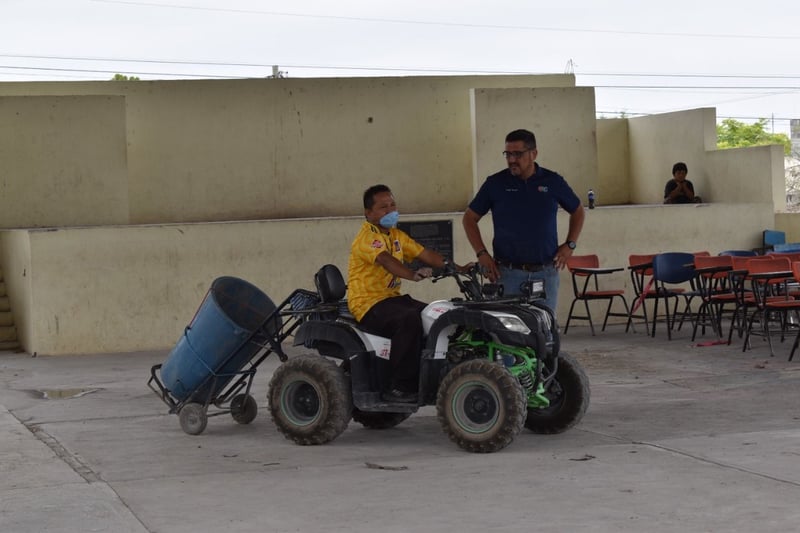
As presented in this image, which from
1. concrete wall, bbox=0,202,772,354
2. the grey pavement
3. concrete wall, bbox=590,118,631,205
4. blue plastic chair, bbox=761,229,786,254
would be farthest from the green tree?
the grey pavement

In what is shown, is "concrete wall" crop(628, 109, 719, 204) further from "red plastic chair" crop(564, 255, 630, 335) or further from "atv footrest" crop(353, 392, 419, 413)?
"atv footrest" crop(353, 392, 419, 413)

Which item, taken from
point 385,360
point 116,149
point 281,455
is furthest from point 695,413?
point 116,149

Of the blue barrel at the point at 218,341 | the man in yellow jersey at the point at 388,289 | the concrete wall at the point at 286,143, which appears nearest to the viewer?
the man in yellow jersey at the point at 388,289

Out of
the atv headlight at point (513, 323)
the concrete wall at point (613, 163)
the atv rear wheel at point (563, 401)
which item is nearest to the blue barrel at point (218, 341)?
the atv headlight at point (513, 323)

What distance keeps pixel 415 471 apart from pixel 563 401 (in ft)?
5.18

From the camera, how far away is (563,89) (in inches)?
755

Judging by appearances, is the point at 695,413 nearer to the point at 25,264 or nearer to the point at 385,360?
the point at 385,360

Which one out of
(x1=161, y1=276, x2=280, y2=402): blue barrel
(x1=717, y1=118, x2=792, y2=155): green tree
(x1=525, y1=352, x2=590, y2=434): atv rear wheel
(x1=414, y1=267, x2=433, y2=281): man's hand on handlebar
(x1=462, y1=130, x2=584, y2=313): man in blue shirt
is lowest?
(x1=525, y1=352, x2=590, y2=434): atv rear wheel

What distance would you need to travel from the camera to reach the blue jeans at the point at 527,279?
926 centimetres

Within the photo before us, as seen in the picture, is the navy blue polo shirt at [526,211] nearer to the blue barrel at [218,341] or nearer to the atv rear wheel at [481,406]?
the atv rear wheel at [481,406]

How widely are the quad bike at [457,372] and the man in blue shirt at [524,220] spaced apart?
58 cm

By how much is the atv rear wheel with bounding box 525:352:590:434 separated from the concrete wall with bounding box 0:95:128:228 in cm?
956

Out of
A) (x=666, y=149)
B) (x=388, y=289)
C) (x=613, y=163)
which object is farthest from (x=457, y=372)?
(x=613, y=163)

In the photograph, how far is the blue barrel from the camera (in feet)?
30.3
